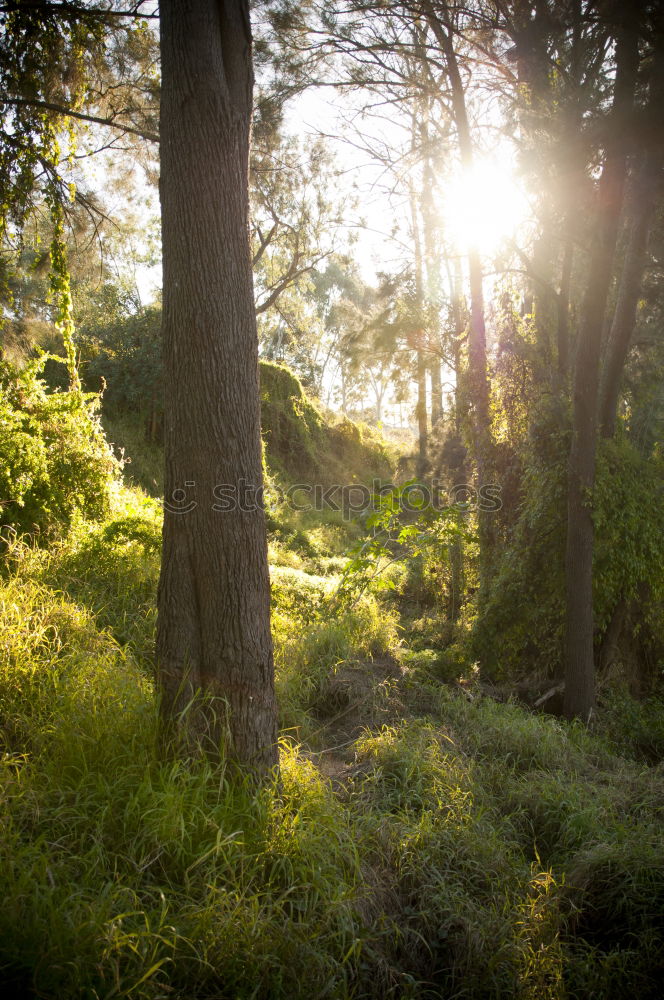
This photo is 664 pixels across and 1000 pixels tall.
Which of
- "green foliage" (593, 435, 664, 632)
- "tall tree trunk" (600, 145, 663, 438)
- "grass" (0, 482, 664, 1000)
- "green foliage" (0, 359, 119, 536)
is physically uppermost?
"tall tree trunk" (600, 145, 663, 438)

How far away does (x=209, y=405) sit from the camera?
2.85 meters

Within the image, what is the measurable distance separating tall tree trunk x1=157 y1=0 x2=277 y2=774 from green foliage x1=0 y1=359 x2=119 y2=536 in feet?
10.1

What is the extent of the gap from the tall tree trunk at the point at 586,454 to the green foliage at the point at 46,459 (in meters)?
4.99

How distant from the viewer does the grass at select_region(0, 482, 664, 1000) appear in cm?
197

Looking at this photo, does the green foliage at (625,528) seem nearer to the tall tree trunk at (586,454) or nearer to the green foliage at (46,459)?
the tall tree trunk at (586,454)

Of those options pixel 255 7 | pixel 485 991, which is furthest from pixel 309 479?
pixel 485 991

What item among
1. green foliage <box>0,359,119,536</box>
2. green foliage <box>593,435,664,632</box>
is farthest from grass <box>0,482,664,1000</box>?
green foliage <box>593,435,664,632</box>

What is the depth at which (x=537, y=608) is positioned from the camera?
6.39m

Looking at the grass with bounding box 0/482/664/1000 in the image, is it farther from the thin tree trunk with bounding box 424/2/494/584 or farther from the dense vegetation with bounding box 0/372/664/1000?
the thin tree trunk with bounding box 424/2/494/584

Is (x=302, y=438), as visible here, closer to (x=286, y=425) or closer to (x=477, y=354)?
(x=286, y=425)

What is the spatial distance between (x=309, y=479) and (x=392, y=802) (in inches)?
508

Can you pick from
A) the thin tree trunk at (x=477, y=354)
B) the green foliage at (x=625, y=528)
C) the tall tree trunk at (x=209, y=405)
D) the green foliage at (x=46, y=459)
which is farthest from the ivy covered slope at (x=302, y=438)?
the tall tree trunk at (x=209, y=405)

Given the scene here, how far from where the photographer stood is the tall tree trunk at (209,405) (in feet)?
9.21

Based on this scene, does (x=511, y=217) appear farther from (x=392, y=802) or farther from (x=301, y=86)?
(x=392, y=802)
